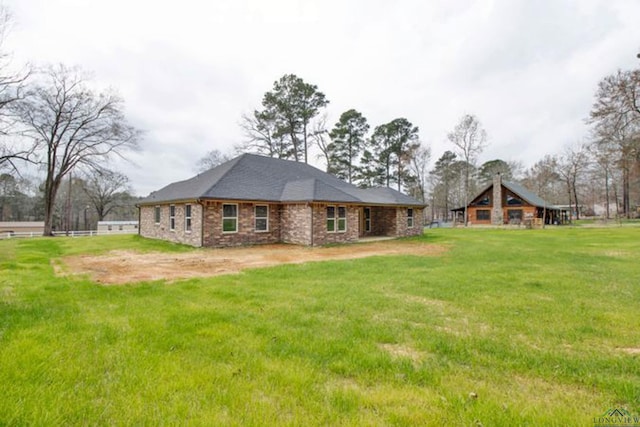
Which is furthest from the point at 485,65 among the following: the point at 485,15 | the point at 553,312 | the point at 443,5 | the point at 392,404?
the point at 392,404

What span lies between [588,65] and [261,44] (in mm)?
16380

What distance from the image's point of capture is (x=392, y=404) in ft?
7.29

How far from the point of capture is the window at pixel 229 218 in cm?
1358

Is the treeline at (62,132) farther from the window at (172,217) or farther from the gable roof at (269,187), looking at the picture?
the window at (172,217)

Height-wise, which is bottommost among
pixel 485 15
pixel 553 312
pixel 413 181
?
pixel 553 312

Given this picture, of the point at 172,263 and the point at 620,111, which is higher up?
the point at 620,111

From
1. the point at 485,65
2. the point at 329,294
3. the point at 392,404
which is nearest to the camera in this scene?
the point at 392,404

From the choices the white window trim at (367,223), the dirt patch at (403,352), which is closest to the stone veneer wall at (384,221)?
the white window trim at (367,223)

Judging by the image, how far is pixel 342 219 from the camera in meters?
15.4

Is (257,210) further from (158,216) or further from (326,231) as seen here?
(158,216)

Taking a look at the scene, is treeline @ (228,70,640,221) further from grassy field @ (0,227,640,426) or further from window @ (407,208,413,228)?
grassy field @ (0,227,640,426)

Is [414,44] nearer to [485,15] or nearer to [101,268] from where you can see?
[485,15]

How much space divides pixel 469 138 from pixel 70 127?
37361 mm

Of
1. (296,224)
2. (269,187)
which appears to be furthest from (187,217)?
(296,224)
